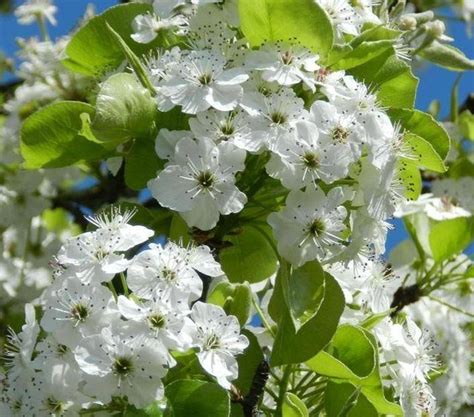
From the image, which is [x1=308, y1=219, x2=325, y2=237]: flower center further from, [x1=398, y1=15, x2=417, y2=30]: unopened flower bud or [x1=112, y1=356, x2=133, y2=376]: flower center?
[x1=398, y1=15, x2=417, y2=30]: unopened flower bud

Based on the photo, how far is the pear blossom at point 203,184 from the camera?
1670 millimetres

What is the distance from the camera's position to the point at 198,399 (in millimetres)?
1557

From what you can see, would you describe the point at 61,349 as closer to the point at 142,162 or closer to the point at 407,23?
the point at 142,162

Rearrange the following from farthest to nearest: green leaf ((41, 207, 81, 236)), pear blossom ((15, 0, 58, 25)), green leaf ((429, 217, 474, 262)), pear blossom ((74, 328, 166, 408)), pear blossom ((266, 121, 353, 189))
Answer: green leaf ((41, 207, 81, 236)), pear blossom ((15, 0, 58, 25)), green leaf ((429, 217, 474, 262)), pear blossom ((266, 121, 353, 189)), pear blossom ((74, 328, 166, 408))

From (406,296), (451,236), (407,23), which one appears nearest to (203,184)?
(407,23)

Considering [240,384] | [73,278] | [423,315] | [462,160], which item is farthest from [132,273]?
[462,160]

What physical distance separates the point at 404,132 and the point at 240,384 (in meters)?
0.45

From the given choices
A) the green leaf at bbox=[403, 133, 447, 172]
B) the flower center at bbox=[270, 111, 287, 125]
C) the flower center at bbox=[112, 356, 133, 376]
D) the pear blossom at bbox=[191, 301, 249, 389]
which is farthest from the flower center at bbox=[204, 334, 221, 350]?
the green leaf at bbox=[403, 133, 447, 172]

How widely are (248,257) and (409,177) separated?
28 centimetres

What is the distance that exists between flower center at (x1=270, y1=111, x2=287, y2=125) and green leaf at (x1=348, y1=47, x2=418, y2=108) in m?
0.21

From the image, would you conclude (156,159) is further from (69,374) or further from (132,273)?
(69,374)

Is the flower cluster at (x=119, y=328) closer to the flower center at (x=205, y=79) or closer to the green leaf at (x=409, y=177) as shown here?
the flower center at (x=205, y=79)

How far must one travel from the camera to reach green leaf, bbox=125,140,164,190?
1777 millimetres

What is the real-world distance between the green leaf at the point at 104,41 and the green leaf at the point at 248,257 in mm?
341
